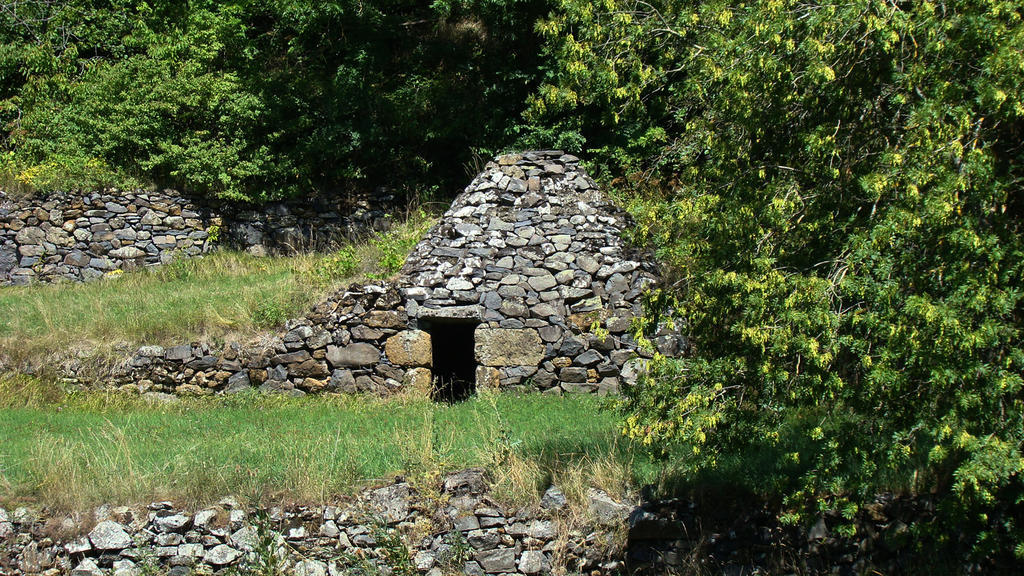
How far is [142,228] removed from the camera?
17.5 metres

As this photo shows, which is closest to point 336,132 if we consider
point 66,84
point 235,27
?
point 235,27

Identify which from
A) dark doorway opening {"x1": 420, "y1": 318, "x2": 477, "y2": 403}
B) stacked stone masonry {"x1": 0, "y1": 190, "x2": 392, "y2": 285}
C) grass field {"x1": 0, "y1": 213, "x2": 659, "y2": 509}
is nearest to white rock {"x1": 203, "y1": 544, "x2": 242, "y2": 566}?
grass field {"x1": 0, "y1": 213, "x2": 659, "y2": 509}

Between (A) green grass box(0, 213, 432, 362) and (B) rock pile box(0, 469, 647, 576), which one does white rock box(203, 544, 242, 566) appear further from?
(A) green grass box(0, 213, 432, 362)

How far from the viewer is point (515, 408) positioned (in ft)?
34.9

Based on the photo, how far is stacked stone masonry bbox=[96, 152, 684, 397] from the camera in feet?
38.6

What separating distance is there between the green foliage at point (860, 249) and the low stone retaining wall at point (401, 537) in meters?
1.14

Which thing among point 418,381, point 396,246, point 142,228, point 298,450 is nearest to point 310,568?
point 298,450

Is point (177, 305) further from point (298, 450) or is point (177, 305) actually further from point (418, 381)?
point (298, 450)

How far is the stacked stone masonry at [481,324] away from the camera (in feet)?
38.6

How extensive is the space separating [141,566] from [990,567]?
6859 mm

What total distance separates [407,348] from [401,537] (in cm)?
467

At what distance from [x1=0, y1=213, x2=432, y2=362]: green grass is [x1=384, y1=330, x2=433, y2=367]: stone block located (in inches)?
43.5

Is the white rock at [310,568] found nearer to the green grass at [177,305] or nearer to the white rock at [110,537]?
the white rock at [110,537]

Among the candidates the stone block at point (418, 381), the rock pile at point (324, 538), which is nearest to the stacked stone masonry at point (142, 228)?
the stone block at point (418, 381)
